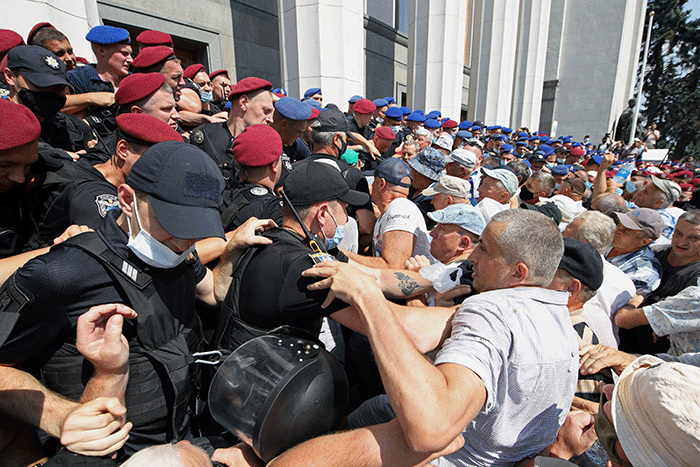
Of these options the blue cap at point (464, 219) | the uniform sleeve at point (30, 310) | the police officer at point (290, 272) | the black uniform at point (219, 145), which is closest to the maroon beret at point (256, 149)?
the black uniform at point (219, 145)

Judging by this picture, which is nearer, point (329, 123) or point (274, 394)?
point (274, 394)

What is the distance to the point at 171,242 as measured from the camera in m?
1.62

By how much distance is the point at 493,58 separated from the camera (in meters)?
17.0

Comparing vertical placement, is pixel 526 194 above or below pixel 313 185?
below

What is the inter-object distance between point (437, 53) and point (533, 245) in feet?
41.7

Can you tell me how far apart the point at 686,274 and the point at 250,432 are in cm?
398

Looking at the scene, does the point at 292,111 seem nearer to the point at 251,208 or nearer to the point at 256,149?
the point at 256,149

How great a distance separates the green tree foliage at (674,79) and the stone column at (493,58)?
70.9 ft

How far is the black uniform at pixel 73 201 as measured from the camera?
6.95 feet

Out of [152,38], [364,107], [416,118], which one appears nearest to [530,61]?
[416,118]

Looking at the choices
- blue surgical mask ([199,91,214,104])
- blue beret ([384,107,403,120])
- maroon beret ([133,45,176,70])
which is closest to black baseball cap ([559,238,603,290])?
maroon beret ([133,45,176,70])

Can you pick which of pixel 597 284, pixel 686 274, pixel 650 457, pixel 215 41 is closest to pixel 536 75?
pixel 215 41

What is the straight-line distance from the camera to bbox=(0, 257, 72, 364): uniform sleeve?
1.35 m

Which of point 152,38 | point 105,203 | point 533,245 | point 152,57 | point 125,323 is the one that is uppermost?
point 152,38
